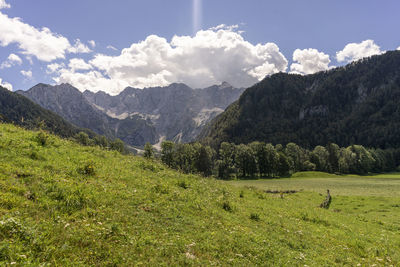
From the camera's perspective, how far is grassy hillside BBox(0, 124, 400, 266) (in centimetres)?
766

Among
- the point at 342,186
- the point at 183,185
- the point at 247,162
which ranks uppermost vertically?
the point at 183,185

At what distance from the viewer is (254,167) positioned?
122062mm

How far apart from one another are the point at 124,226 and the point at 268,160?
118521 millimetres

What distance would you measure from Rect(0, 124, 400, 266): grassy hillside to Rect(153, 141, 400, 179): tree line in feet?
299

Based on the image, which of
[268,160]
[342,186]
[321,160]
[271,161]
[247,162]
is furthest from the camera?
[321,160]

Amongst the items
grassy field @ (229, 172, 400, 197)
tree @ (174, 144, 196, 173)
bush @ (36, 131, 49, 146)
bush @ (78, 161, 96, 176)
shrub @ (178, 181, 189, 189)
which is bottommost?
grassy field @ (229, 172, 400, 197)

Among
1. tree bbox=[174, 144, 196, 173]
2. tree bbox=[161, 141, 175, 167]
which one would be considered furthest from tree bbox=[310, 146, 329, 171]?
tree bbox=[161, 141, 175, 167]

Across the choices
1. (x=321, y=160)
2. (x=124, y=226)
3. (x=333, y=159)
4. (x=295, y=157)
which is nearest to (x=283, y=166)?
(x=295, y=157)

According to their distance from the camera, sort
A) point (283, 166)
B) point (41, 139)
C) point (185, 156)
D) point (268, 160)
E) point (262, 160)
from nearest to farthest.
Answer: point (41, 139) → point (268, 160) → point (262, 160) → point (283, 166) → point (185, 156)

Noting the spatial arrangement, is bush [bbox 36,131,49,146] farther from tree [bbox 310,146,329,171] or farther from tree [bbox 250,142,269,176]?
tree [bbox 310,146,329,171]

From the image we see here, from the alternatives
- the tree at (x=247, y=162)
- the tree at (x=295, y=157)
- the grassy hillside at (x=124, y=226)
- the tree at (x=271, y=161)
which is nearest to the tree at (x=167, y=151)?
the tree at (x=247, y=162)

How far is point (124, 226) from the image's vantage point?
32.0 ft

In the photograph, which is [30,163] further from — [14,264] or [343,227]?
[343,227]

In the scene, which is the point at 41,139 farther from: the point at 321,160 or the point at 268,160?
the point at 321,160
